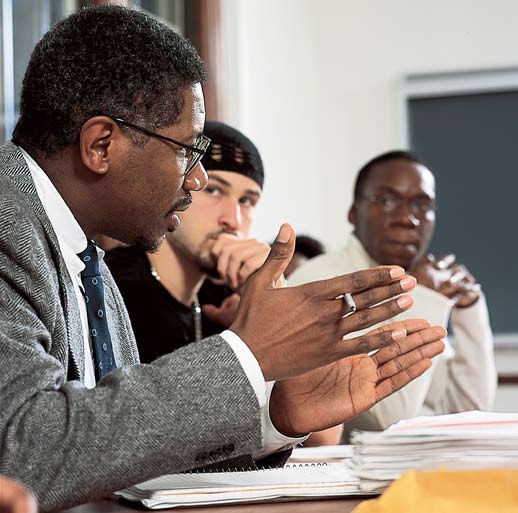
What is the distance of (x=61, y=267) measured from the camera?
3.97 feet

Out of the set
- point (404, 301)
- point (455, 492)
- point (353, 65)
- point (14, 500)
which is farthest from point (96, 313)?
point (353, 65)

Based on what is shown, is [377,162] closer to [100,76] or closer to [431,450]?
[100,76]

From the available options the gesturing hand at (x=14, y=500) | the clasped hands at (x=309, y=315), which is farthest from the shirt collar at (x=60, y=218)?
the gesturing hand at (x=14, y=500)

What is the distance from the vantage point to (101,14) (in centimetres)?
132

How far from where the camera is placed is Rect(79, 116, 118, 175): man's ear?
1.29m

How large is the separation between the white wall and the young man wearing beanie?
2171mm

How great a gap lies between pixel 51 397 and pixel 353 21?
13.9 feet

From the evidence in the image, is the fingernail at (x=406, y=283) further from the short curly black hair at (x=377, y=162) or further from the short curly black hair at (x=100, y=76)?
the short curly black hair at (x=377, y=162)

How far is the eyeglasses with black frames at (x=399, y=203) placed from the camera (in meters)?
2.98

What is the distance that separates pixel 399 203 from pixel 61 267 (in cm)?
191

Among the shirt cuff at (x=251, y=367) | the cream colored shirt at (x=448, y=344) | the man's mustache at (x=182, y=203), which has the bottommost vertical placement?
the cream colored shirt at (x=448, y=344)

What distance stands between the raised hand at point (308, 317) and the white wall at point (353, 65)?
3454mm

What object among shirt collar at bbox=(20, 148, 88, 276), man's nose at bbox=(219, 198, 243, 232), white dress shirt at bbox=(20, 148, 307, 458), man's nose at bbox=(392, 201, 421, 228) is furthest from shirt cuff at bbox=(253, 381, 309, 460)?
man's nose at bbox=(392, 201, 421, 228)

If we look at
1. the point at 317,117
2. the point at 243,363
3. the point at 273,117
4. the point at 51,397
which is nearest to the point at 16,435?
the point at 51,397
